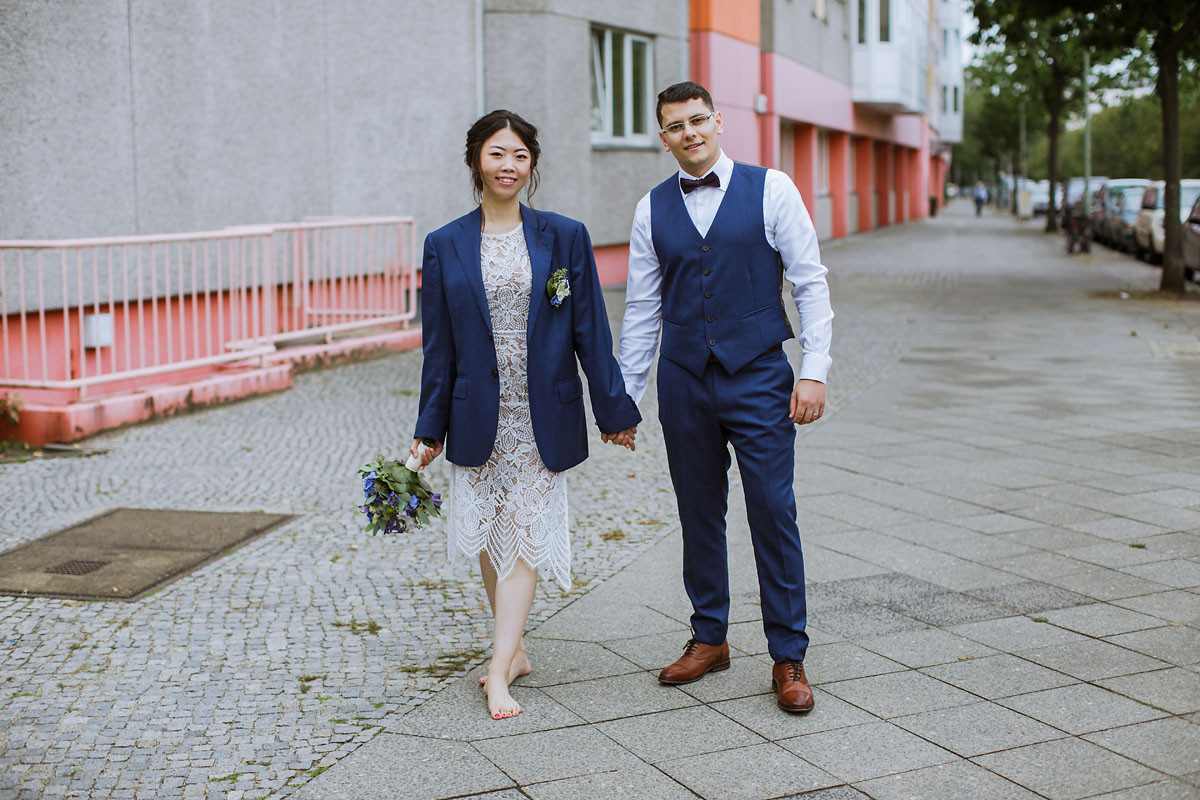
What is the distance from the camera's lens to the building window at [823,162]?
109 feet

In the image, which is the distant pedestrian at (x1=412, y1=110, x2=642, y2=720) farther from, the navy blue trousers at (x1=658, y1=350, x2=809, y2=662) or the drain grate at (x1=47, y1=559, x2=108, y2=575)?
the drain grate at (x1=47, y1=559, x2=108, y2=575)

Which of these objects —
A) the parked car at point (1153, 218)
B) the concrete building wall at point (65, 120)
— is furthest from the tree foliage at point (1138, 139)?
the concrete building wall at point (65, 120)

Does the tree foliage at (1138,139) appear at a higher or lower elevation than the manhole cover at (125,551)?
higher

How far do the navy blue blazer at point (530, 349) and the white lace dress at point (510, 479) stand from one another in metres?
0.05

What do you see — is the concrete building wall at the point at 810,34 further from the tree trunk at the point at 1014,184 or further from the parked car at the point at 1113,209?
the tree trunk at the point at 1014,184

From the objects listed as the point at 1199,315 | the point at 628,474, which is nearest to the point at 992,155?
the point at 1199,315

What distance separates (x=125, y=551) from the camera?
19.4 feet

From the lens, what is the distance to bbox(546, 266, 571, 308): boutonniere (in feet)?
13.0

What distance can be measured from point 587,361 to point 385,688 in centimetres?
125

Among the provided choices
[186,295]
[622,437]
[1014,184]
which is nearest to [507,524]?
[622,437]

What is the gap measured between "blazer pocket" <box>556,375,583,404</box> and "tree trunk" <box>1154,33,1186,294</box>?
50.8ft

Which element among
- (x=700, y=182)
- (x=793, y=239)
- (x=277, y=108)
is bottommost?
(x=793, y=239)

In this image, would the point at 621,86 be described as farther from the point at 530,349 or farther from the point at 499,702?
the point at 499,702

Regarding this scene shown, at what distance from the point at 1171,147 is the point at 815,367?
15341 mm
